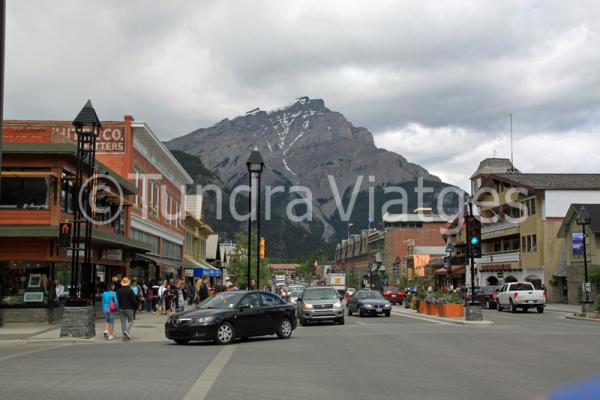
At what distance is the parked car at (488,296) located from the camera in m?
48.3

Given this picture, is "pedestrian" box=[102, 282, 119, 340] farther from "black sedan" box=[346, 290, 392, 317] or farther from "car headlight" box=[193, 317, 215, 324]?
"black sedan" box=[346, 290, 392, 317]

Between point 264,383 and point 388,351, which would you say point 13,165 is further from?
point 264,383

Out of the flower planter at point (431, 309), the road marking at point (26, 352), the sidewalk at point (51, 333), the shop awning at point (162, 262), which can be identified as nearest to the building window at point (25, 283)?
the sidewalk at point (51, 333)

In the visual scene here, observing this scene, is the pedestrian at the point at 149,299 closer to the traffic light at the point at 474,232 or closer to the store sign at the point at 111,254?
the store sign at the point at 111,254

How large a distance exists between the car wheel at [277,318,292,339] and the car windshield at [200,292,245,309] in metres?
1.72

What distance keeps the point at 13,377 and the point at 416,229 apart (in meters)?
112

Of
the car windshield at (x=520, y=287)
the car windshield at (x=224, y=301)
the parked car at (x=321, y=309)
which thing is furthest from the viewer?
the car windshield at (x=520, y=287)

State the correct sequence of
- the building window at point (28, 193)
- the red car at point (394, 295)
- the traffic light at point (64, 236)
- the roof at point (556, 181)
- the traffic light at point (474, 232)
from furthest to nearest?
1. the roof at point (556, 181)
2. the red car at point (394, 295)
3. the building window at point (28, 193)
4. the traffic light at point (474, 232)
5. the traffic light at point (64, 236)

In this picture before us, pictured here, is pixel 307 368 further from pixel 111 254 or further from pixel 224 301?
pixel 111 254

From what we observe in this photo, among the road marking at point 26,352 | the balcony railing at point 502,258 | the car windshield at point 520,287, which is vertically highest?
the balcony railing at point 502,258

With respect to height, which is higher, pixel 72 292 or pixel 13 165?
pixel 13 165

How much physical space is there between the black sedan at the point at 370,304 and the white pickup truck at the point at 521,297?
35.2ft

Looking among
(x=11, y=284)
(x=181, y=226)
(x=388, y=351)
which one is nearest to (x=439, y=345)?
(x=388, y=351)

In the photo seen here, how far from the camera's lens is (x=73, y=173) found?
28875 mm
